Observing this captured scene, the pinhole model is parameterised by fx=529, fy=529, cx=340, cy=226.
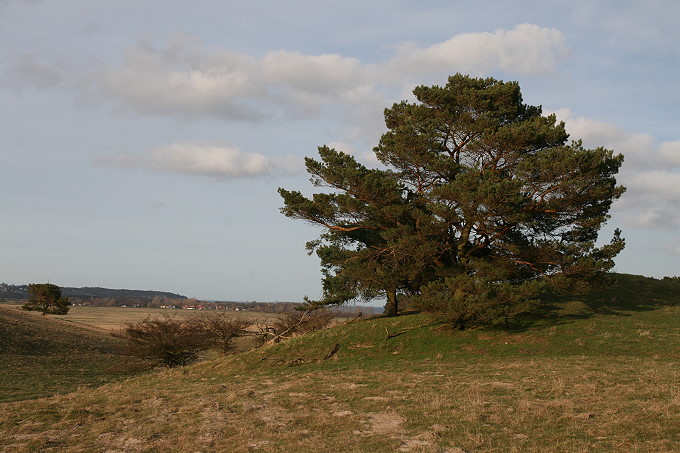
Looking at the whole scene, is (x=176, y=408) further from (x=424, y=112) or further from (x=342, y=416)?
(x=424, y=112)

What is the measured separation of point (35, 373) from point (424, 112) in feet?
89.5

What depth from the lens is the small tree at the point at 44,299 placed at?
221ft

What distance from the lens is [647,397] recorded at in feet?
39.3

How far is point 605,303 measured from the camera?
2977cm

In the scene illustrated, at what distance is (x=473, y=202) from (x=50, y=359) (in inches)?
1342

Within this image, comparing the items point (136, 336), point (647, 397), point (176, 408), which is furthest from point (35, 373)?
point (647, 397)

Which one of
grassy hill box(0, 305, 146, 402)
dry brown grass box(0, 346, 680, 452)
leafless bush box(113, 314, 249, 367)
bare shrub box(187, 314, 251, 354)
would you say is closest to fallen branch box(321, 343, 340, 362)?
dry brown grass box(0, 346, 680, 452)

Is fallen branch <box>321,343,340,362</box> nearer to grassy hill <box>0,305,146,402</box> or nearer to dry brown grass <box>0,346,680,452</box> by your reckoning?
dry brown grass <box>0,346,680,452</box>

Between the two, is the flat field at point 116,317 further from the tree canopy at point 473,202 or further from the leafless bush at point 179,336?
the tree canopy at point 473,202

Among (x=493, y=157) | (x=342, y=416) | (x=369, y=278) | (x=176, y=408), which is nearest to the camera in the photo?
(x=342, y=416)

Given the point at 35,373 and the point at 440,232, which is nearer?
the point at 440,232

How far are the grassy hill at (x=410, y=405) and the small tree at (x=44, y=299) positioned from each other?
53.3 m

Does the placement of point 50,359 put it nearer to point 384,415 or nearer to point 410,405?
point 410,405

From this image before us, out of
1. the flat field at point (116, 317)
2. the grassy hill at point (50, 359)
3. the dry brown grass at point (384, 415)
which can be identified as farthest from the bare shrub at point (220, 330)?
the dry brown grass at point (384, 415)
